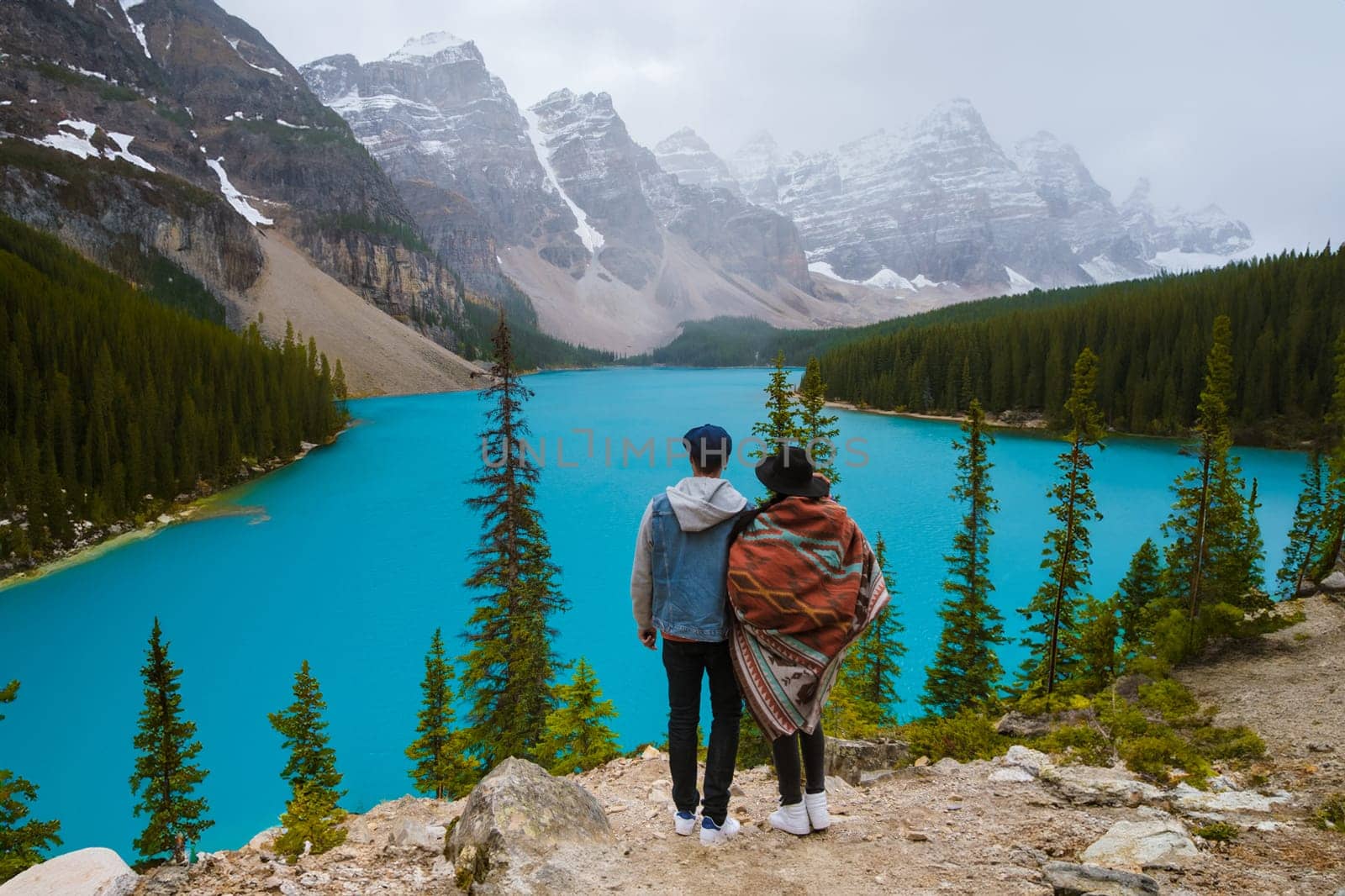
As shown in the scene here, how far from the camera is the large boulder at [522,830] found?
3.62 meters

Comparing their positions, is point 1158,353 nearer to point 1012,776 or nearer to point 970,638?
point 970,638

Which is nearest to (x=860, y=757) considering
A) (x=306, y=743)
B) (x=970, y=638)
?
(x=970, y=638)

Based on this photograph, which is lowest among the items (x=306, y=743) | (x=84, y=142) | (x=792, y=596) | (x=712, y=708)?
(x=306, y=743)

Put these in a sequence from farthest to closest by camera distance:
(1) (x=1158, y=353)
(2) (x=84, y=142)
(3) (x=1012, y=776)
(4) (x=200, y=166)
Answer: (4) (x=200, y=166), (2) (x=84, y=142), (1) (x=1158, y=353), (3) (x=1012, y=776)

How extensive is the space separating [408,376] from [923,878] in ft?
378

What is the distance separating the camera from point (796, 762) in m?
3.93

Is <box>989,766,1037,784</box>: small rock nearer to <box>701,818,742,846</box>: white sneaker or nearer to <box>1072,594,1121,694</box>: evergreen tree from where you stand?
<box>701,818,742,846</box>: white sneaker

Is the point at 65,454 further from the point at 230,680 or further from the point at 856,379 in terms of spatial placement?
the point at 856,379

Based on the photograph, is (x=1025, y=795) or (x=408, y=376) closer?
(x=1025, y=795)

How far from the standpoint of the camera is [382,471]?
45.3 metres

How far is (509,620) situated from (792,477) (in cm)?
1032

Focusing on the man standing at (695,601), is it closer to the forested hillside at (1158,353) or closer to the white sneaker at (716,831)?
the white sneaker at (716,831)


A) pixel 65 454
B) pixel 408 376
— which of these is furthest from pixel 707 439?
pixel 408 376

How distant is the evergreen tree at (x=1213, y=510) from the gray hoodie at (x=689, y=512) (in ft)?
38.7
